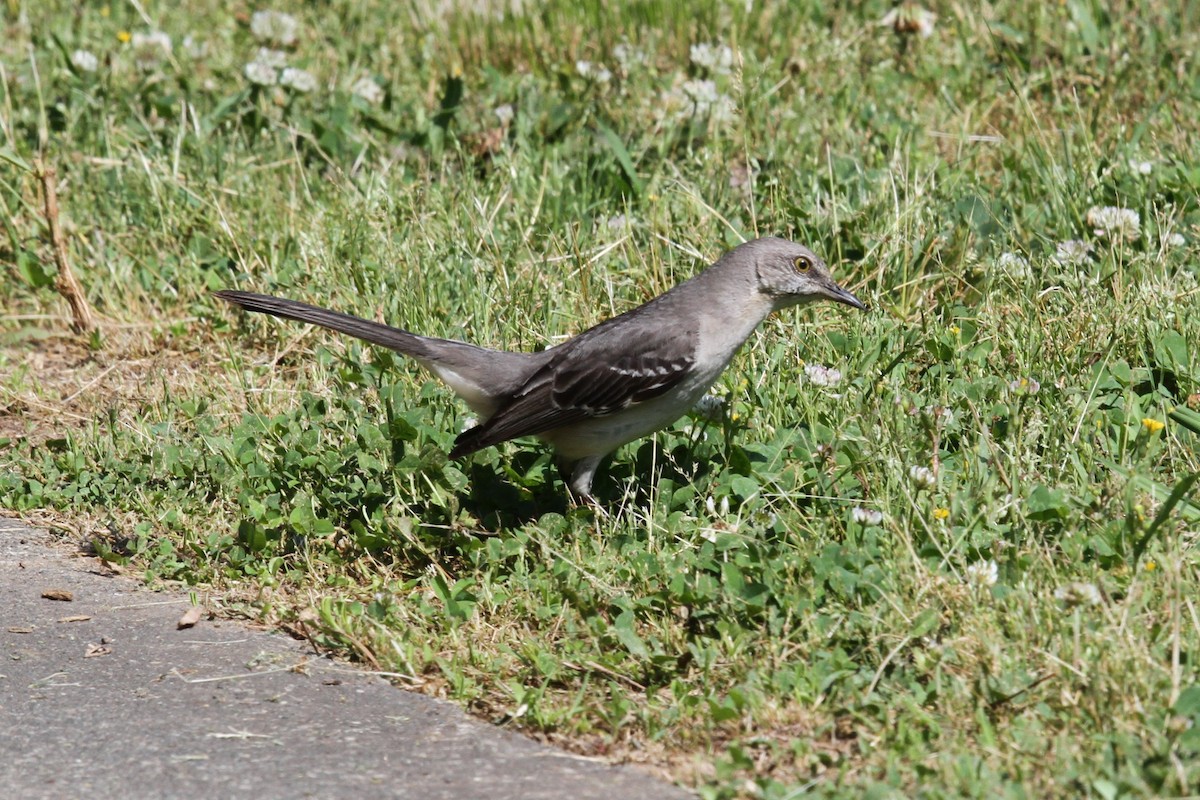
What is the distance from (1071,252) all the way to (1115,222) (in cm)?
28

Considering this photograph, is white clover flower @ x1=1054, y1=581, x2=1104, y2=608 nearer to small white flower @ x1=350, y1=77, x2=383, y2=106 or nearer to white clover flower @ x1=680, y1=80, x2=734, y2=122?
white clover flower @ x1=680, y1=80, x2=734, y2=122

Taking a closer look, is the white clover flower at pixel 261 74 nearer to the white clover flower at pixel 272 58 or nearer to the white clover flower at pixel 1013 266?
the white clover flower at pixel 272 58

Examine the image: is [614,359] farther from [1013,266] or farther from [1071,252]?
[1071,252]

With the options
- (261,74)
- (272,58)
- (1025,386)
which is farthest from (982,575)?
(272,58)

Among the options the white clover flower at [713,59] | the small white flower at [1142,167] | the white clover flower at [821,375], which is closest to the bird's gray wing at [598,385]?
the white clover flower at [821,375]

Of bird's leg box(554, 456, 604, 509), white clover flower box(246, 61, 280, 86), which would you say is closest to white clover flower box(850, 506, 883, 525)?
bird's leg box(554, 456, 604, 509)

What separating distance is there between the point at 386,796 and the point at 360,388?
9.06ft

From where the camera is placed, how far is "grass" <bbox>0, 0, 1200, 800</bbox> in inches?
159

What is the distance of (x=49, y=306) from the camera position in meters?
7.24

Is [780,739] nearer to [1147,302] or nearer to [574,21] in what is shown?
[1147,302]

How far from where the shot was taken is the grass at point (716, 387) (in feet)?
13.2

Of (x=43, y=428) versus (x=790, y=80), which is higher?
(x=790, y=80)

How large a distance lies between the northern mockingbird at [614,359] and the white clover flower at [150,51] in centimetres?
386

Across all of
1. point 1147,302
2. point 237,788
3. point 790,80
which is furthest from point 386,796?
point 790,80
